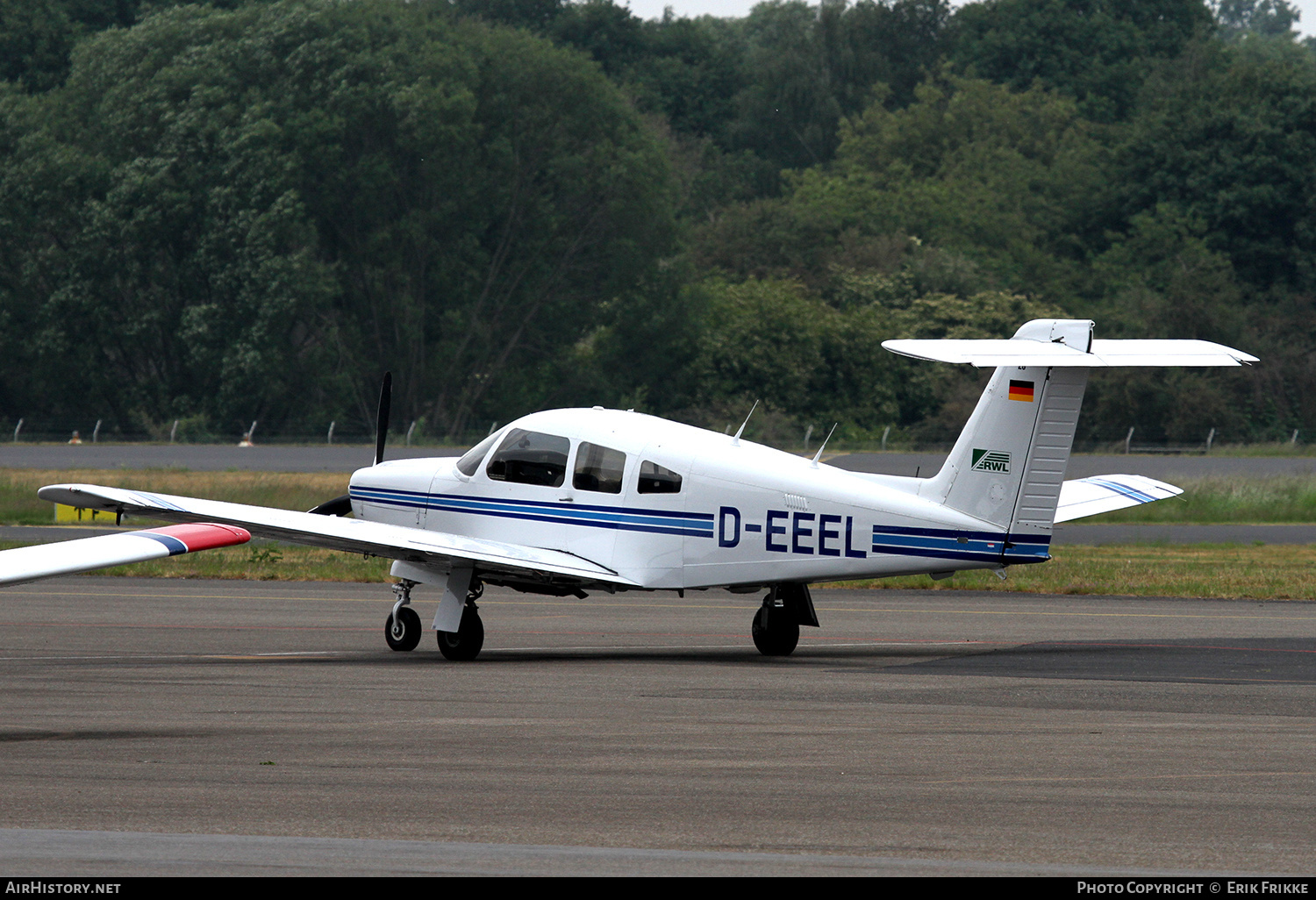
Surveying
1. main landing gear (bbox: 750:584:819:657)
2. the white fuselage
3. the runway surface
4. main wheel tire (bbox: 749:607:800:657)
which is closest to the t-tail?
the white fuselage

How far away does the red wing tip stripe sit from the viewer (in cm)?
1198

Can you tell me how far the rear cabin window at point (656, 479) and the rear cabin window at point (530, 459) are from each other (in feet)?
2.87

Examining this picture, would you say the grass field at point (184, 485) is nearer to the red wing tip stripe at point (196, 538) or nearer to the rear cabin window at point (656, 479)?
the rear cabin window at point (656, 479)

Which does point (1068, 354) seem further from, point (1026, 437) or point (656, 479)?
point (656, 479)

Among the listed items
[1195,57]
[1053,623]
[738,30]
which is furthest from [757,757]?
[738,30]

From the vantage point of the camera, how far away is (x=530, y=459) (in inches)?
Answer: 776

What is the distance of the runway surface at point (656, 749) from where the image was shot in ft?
28.9

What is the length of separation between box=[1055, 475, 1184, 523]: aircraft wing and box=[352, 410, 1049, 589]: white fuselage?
3.36m

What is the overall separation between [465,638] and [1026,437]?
229 inches

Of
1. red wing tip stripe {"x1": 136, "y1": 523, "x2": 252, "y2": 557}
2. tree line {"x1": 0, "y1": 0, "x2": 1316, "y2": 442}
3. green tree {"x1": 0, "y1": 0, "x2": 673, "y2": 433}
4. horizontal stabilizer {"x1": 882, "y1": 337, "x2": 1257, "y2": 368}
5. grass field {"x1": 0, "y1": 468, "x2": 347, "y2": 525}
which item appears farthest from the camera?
tree line {"x1": 0, "y1": 0, "x2": 1316, "y2": 442}

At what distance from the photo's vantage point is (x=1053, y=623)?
2291 cm

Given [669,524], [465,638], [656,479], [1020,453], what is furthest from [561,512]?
[1020,453]

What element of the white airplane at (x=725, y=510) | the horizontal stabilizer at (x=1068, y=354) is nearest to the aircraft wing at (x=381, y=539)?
the white airplane at (x=725, y=510)

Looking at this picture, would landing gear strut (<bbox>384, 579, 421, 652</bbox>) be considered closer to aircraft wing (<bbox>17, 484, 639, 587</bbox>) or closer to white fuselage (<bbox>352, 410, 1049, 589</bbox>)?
aircraft wing (<bbox>17, 484, 639, 587</bbox>)
